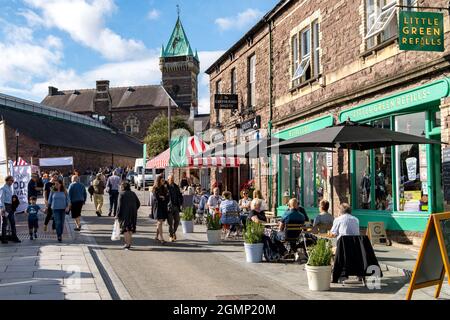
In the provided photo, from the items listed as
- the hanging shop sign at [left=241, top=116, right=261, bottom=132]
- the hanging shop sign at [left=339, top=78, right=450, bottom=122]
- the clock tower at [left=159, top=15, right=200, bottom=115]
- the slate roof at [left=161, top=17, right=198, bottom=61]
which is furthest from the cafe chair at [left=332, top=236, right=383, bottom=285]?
the slate roof at [left=161, top=17, right=198, bottom=61]

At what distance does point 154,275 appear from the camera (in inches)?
364

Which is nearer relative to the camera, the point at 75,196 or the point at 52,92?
the point at 75,196

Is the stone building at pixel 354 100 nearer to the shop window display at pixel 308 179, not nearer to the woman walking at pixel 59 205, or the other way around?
the shop window display at pixel 308 179

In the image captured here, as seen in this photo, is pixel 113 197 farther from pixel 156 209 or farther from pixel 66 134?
pixel 66 134

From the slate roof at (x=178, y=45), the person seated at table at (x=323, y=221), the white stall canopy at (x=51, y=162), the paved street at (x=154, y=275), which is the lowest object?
the paved street at (x=154, y=275)

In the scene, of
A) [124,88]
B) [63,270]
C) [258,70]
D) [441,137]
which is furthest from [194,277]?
[124,88]

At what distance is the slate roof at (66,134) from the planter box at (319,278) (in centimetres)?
4819

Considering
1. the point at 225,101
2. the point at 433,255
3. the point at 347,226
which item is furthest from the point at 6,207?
the point at 225,101

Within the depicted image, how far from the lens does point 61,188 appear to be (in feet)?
45.3

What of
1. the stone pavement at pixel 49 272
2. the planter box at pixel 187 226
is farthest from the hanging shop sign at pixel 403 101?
the stone pavement at pixel 49 272

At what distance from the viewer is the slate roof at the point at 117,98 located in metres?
92.2

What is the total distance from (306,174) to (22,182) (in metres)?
9.14

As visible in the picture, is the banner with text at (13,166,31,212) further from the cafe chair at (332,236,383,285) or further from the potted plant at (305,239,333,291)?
the cafe chair at (332,236,383,285)

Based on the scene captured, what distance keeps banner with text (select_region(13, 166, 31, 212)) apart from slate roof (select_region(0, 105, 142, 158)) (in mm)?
38545
